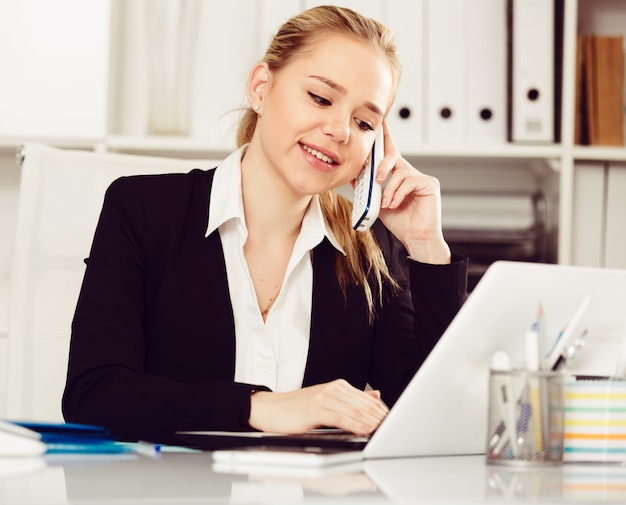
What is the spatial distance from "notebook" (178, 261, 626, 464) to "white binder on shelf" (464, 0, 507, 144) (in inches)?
56.5

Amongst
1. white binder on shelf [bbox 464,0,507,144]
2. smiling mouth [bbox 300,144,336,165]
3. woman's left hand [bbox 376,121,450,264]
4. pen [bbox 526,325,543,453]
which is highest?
white binder on shelf [bbox 464,0,507,144]

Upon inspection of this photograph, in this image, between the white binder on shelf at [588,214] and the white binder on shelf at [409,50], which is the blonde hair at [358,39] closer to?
the white binder on shelf at [409,50]

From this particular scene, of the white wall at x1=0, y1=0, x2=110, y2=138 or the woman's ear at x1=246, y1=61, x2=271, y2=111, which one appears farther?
the white wall at x1=0, y1=0, x2=110, y2=138

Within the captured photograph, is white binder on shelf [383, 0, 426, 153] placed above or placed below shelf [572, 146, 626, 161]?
above

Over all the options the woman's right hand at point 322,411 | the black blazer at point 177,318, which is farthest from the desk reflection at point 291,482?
the black blazer at point 177,318

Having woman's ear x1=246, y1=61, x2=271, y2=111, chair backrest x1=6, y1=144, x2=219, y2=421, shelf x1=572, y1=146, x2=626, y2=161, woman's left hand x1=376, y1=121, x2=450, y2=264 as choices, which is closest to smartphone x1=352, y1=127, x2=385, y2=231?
woman's left hand x1=376, y1=121, x2=450, y2=264

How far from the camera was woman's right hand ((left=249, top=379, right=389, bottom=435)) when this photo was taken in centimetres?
104

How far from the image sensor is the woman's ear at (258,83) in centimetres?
161

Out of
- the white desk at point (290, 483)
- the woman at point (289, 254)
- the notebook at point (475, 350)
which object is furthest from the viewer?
the woman at point (289, 254)

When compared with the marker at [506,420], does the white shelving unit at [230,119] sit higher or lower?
higher

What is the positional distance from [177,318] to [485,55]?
3.84ft

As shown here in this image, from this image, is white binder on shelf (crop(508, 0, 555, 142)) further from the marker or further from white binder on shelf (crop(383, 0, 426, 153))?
the marker

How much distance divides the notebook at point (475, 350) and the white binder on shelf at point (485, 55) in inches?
56.5

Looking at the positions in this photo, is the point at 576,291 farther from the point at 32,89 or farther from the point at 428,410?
the point at 32,89
